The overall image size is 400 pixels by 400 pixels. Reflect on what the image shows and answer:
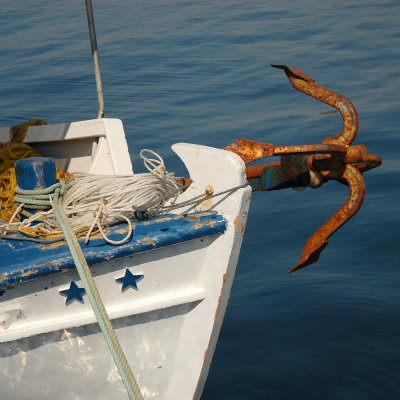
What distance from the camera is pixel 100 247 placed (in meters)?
3.46

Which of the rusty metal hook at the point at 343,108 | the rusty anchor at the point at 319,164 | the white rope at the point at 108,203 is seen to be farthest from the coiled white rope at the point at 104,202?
the rusty metal hook at the point at 343,108

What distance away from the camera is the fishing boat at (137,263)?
3457 mm

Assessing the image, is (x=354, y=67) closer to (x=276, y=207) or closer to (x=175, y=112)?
(x=175, y=112)

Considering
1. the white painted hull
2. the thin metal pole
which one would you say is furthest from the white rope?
the thin metal pole

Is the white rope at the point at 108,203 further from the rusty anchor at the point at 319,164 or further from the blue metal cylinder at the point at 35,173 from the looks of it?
the rusty anchor at the point at 319,164

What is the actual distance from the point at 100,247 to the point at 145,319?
51 cm

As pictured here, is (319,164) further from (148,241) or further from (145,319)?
(145,319)

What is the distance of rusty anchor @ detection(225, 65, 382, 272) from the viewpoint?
3568 mm

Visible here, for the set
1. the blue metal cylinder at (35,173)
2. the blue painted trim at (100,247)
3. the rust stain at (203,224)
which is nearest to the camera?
the blue painted trim at (100,247)

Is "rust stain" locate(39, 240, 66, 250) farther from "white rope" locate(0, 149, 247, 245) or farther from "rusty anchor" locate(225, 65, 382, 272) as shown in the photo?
"rusty anchor" locate(225, 65, 382, 272)

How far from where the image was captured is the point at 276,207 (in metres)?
7.33

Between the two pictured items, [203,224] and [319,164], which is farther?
[319,164]

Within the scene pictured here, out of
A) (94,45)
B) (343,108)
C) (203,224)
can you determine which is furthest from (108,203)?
(94,45)

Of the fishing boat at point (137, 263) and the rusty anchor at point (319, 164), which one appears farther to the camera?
the rusty anchor at point (319, 164)
